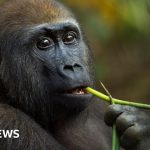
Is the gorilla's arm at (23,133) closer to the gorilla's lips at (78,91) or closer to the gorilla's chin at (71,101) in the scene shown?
the gorilla's chin at (71,101)

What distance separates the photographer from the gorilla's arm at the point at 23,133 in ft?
15.6

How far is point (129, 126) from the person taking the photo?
4852 millimetres

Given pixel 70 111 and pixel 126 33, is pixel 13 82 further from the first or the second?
pixel 126 33

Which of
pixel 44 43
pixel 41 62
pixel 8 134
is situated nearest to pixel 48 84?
pixel 41 62

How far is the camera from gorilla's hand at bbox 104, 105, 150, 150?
189 inches

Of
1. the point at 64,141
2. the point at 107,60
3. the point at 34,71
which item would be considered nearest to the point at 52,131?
the point at 64,141

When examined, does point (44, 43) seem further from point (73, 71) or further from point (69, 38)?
point (73, 71)

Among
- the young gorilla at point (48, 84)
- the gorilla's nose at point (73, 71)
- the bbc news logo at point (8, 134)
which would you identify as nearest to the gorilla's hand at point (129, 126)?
the young gorilla at point (48, 84)

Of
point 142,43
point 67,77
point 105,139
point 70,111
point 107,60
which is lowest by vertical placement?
point 107,60

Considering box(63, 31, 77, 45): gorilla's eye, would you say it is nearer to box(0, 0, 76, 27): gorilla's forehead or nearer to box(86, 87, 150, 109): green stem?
box(0, 0, 76, 27): gorilla's forehead

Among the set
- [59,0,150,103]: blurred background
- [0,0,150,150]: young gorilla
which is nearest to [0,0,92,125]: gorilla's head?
[0,0,150,150]: young gorilla

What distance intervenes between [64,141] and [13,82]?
64 centimetres

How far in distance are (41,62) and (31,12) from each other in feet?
1.46

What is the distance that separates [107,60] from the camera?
9.91 metres
